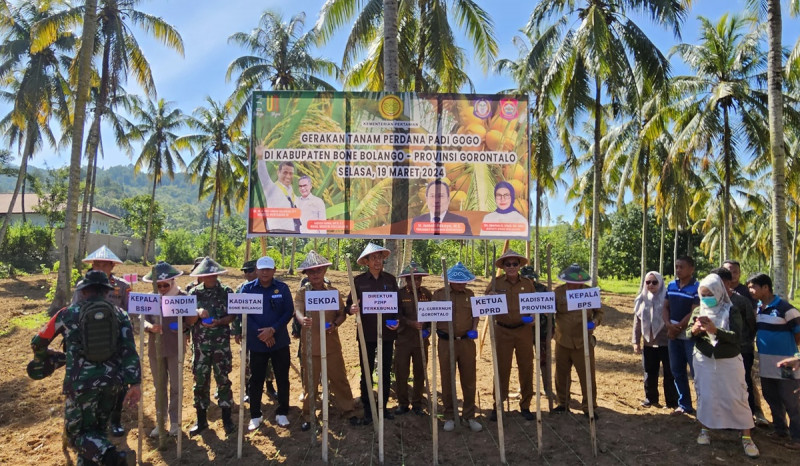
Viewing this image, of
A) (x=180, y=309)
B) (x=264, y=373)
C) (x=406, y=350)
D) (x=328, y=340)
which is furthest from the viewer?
(x=406, y=350)

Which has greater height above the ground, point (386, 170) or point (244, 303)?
point (386, 170)

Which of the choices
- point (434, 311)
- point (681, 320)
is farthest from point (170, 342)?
point (681, 320)

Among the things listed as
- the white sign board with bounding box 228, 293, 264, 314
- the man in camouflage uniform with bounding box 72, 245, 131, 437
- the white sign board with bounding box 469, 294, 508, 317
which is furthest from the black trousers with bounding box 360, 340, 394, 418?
the man in camouflage uniform with bounding box 72, 245, 131, 437

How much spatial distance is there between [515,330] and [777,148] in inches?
231

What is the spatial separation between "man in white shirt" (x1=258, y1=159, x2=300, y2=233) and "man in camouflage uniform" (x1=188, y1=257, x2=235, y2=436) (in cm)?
127

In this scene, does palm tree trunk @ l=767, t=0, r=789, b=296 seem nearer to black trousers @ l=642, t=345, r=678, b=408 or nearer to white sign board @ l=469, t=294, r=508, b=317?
black trousers @ l=642, t=345, r=678, b=408

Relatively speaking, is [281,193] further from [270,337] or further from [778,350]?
[778,350]

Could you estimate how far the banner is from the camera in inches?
260

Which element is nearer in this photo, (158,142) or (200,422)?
(200,422)

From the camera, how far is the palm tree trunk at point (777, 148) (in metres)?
7.98

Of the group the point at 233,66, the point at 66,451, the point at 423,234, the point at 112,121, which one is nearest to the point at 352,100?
the point at 423,234

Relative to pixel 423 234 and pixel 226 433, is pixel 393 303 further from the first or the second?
pixel 226 433

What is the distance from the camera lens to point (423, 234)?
21.6ft

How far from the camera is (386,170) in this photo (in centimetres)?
663
